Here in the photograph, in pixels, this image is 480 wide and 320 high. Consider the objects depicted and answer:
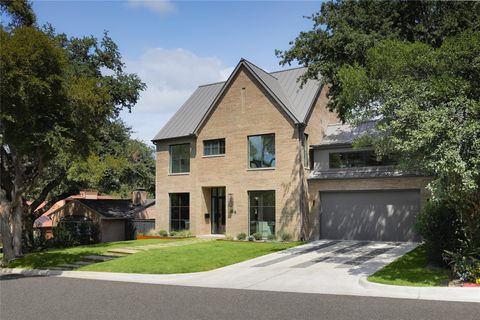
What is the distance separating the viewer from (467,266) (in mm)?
12227

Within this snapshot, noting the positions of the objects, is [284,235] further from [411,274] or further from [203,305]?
[203,305]

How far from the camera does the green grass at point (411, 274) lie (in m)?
12.5

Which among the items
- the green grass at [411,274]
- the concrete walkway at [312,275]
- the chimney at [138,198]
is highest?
the chimney at [138,198]

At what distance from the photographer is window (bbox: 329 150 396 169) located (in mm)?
25344

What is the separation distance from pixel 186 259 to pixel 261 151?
10.8m

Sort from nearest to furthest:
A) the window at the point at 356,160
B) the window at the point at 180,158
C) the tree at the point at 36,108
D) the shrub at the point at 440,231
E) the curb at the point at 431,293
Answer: the curb at the point at 431,293 → the shrub at the point at 440,231 → the tree at the point at 36,108 → the window at the point at 356,160 → the window at the point at 180,158

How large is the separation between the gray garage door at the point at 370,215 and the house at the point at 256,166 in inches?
3.0

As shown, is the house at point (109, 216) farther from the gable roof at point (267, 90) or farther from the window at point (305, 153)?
the window at point (305, 153)

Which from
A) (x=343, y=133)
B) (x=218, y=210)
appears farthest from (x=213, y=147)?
(x=343, y=133)

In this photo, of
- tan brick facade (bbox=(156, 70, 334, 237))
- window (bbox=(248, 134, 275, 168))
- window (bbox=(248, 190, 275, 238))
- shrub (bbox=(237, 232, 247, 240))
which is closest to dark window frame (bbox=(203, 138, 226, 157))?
tan brick facade (bbox=(156, 70, 334, 237))

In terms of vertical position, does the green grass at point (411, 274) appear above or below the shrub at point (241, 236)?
below

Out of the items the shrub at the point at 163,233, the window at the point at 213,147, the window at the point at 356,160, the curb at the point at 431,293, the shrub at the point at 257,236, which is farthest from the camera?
the shrub at the point at 163,233

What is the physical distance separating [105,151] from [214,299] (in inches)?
991

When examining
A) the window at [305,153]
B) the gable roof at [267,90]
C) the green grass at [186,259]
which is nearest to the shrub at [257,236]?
the green grass at [186,259]
